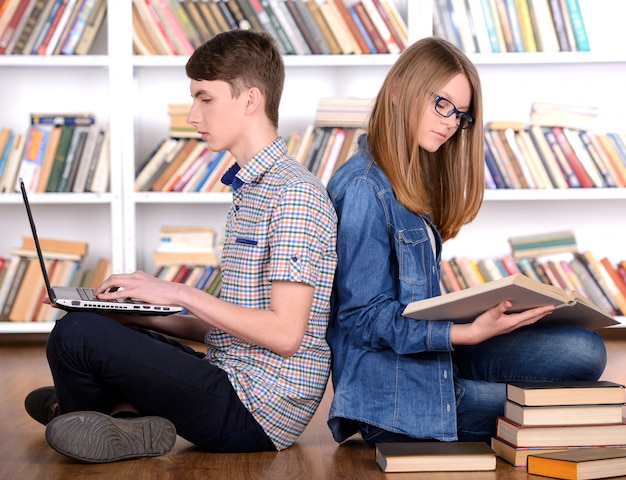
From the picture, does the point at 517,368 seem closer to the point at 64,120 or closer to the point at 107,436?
the point at 107,436

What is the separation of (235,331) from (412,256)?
368 mm

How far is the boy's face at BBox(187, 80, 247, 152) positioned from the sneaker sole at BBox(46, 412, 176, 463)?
0.55m

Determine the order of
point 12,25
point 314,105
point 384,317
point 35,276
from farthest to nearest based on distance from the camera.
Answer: point 314,105
point 35,276
point 12,25
point 384,317

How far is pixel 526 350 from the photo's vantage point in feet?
6.30

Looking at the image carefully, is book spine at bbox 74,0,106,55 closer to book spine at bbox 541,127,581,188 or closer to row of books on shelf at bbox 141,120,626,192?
row of books on shelf at bbox 141,120,626,192

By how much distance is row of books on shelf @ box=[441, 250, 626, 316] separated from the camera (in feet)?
12.0

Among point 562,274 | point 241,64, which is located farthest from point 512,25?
point 241,64

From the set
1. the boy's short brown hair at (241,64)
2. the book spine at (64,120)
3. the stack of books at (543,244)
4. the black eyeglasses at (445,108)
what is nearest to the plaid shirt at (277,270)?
the boy's short brown hair at (241,64)

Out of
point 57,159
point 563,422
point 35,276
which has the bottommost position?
point 563,422

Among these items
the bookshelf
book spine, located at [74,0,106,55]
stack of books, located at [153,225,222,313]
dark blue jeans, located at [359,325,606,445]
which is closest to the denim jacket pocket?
dark blue jeans, located at [359,325,606,445]

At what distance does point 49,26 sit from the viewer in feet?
11.7

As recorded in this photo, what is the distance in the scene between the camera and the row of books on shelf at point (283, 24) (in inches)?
139

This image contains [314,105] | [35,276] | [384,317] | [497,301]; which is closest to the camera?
[497,301]

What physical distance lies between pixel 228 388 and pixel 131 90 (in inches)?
80.8
